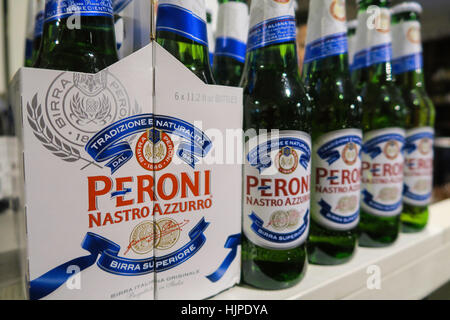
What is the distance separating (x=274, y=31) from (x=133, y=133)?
275 mm

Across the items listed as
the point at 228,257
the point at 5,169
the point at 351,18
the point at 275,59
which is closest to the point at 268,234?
→ the point at 228,257

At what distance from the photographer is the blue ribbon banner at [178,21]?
0.41 m

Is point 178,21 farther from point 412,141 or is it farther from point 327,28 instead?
point 412,141

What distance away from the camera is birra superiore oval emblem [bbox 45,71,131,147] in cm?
32

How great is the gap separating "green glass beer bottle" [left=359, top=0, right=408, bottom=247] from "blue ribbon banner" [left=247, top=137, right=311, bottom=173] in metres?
0.26

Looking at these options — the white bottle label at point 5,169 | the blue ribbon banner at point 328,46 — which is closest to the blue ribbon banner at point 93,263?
the blue ribbon banner at point 328,46

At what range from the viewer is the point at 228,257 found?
46cm

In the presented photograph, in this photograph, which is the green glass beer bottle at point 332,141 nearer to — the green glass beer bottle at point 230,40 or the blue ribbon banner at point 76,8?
the green glass beer bottle at point 230,40

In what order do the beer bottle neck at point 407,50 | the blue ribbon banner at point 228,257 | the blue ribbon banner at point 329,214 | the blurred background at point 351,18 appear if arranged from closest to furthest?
the blue ribbon banner at point 228,257 < the blue ribbon banner at point 329,214 < the blurred background at point 351,18 < the beer bottle neck at point 407,50

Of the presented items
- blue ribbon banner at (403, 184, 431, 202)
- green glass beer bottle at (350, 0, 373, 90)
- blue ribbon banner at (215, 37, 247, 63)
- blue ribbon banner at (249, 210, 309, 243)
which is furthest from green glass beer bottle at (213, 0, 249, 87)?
blue ribbon banner at (403, 184, 431, 202)

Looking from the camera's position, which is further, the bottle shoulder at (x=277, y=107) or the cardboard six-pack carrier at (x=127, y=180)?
the bottle shoulder at (x=277, y=107)

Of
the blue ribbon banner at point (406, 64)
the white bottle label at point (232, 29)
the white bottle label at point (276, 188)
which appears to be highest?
the white bottle label at point (232, 29)

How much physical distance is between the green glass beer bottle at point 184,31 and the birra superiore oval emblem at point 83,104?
113 millimetres
